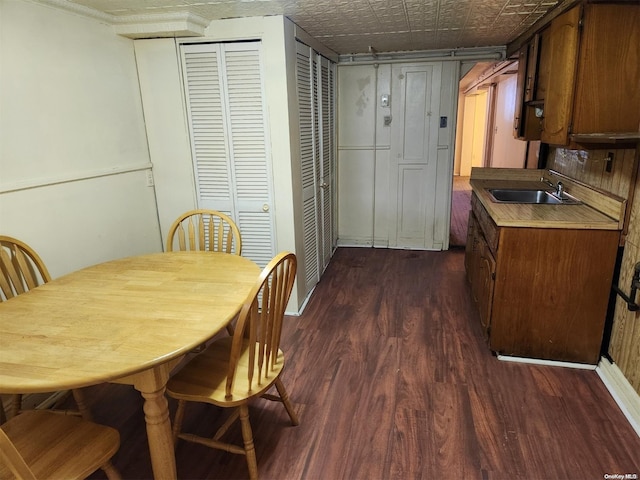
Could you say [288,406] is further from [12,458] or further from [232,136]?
[232,136]

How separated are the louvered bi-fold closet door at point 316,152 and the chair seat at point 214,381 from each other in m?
1.55

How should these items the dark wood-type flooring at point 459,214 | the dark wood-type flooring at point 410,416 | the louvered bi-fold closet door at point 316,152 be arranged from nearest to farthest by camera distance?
1. the dark wood-type flooring at point 410,416
2. the louvered bi-fold closet door at point 316,152
3. the dark wood-type flooring at point 459,214

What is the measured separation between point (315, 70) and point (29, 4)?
1980mm

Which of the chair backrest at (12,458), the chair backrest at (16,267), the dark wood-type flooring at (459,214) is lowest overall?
the dark wood-type flooring at (459,214)

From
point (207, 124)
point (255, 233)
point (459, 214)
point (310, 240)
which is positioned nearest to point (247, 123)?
point (207, 124)

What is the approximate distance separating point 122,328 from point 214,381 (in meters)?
0.41

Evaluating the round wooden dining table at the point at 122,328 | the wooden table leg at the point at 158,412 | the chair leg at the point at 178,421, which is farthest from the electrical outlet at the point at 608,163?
the chair leg at the point at 178,421

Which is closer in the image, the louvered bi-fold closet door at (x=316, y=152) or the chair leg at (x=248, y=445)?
the chair leg at (x=248, y=445)

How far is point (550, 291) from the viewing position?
7.54ft

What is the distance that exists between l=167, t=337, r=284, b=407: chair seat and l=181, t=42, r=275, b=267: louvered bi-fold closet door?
133 cm

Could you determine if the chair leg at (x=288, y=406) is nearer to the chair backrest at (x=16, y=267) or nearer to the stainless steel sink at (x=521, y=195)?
the chair backrest at (x=16, y=267)

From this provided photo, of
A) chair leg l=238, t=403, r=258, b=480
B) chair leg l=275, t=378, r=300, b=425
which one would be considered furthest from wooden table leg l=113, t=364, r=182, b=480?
chair leg l=275, t=378, r=300, b=425

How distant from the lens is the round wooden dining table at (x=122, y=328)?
1.24 m

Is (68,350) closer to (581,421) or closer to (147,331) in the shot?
(147,331)
